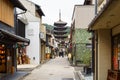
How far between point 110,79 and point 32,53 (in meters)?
31.2

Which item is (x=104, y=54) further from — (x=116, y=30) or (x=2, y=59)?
(x=2, y=59)

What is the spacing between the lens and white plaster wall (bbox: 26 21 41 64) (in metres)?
45.0

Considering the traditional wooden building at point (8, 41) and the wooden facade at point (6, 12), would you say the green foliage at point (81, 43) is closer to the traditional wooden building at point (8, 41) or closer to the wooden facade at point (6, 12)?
the traditional wooden building at point (8, 41)

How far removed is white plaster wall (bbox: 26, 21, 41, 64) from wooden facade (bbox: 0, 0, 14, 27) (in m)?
19.4

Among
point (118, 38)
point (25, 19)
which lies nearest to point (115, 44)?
point (118, 38)

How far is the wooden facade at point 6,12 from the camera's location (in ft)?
70.2

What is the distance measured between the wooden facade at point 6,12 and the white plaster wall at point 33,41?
19423 mm

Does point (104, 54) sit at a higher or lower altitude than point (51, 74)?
higher

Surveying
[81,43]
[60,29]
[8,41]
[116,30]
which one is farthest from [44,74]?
[60,29]

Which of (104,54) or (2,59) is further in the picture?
(2,59)

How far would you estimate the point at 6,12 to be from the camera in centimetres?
2298

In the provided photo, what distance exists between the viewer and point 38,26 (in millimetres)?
45094

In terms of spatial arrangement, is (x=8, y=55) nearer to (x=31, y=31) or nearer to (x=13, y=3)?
(x=13, y=3)

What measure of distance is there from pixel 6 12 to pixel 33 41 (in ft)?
74.5
